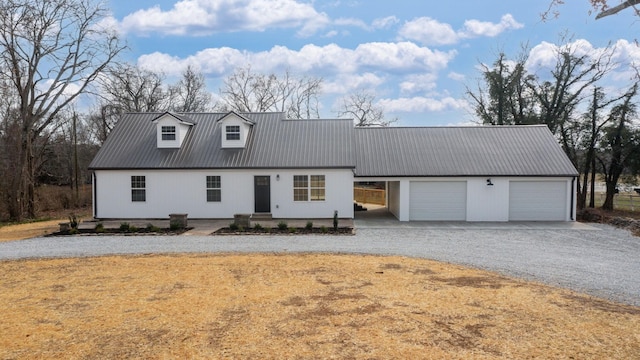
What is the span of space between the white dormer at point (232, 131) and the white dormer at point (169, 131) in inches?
78.0

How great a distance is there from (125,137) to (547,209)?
1951 cm

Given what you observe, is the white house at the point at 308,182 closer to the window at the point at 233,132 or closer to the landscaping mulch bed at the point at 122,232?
the window at the point at 233,132

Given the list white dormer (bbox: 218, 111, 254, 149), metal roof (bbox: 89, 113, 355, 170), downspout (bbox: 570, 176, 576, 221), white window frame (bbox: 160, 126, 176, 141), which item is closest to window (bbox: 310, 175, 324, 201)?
metal roof (bbox: 89, 113, 355, 170)

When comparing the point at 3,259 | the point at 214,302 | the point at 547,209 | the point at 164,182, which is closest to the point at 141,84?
the point at 164,182

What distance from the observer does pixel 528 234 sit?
16406 mm

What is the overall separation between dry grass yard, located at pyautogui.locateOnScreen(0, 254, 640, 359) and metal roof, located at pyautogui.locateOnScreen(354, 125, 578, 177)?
32.1 ft

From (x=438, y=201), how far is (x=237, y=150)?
9231 millimetres

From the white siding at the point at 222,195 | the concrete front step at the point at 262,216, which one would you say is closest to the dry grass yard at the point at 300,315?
the concrete front step at the point at 262,216

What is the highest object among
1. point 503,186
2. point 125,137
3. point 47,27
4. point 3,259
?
point 47,27

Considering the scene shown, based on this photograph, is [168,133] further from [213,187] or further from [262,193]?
[262,193]

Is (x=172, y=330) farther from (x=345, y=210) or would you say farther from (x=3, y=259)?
(x=345, y=210)

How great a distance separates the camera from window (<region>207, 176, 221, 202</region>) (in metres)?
19.9

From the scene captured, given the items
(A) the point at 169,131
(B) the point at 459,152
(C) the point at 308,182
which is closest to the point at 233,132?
(A) the point at 169,131

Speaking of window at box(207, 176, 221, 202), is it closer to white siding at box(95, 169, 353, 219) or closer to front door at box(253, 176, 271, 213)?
white siding at box(95, 169, 353, 219)
